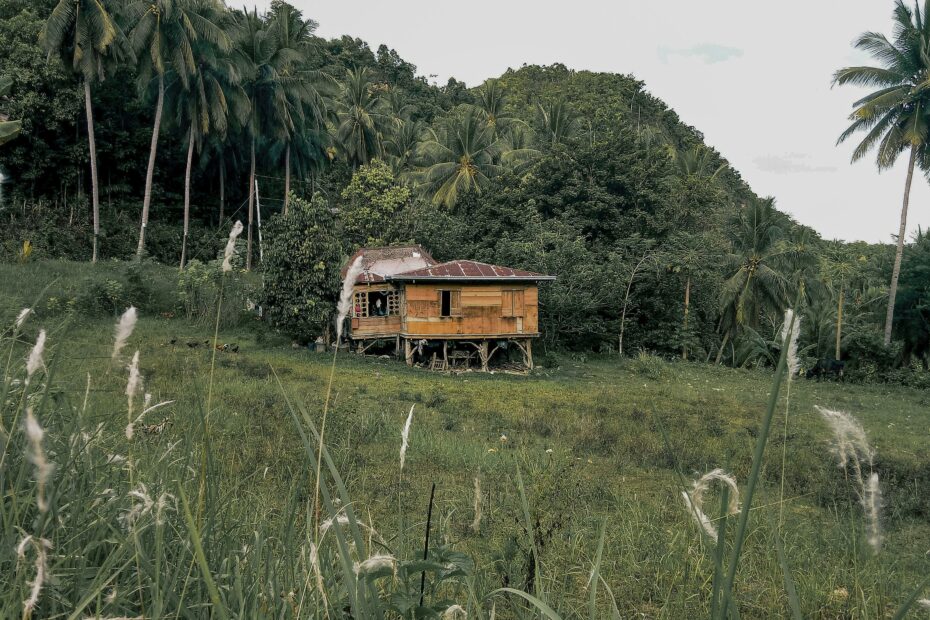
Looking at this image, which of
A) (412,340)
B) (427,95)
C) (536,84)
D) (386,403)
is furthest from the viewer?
(536,84)

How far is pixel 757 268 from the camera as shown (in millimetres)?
29922

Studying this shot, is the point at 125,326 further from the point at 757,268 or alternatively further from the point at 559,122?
the point at 559,122

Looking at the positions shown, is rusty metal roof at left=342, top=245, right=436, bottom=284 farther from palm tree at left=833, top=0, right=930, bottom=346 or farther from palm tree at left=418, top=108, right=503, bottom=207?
palm tree at left=833, top=0, right=930, bottom=346

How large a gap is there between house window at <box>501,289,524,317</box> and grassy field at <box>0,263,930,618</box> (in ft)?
8.03

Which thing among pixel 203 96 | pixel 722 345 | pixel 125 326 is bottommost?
pixel 722 345

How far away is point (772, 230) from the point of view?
30.1 metres

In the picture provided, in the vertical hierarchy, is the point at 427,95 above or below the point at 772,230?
above

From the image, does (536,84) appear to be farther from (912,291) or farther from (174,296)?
(174,296)

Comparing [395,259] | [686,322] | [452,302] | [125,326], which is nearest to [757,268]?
[686,322]

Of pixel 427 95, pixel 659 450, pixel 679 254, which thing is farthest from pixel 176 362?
pixel 427 95

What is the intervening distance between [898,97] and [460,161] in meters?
20.5

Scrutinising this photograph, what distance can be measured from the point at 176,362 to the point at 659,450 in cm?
953

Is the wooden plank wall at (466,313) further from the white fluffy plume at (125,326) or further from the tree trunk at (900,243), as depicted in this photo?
the white fluffy plume at (125,326)

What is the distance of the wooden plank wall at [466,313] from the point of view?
2234cm
